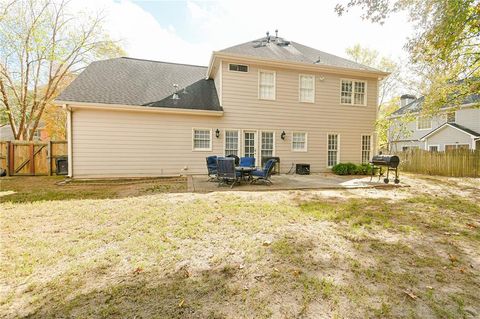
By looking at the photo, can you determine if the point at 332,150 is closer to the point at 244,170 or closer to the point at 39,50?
the point at 244,170

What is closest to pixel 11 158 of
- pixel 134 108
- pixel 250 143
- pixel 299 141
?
pixel 134 108

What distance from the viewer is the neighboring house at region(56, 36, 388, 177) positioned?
9.89m

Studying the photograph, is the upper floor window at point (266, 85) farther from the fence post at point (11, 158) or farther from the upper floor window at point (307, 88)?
the fence post at point (11, 158)

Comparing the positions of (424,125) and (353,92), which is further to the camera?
(424,125)

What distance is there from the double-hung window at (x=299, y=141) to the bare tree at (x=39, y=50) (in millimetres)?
15706

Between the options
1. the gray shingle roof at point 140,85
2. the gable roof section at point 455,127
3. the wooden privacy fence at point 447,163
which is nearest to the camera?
the gray shingle roof at point 140,85

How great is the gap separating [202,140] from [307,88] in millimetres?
6479

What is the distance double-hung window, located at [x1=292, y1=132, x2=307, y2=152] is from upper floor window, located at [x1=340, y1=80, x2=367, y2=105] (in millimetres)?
3129

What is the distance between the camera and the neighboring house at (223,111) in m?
9.89

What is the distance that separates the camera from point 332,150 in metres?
12.5

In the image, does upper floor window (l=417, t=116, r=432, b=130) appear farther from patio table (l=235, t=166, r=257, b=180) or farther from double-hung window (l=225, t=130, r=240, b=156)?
patio table (l=235, t=166, r=257, b=180)

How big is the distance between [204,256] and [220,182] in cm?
542

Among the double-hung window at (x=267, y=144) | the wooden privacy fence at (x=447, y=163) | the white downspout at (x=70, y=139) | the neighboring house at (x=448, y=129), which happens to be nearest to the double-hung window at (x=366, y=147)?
the neighboring house at (x=448, y=129)

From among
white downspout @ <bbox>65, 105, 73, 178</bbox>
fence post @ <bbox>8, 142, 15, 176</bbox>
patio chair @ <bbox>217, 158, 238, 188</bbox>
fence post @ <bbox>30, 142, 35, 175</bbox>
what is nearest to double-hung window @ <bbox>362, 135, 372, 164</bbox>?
patio chair @ <bbox>217, 158, 238, 188</bbox>
